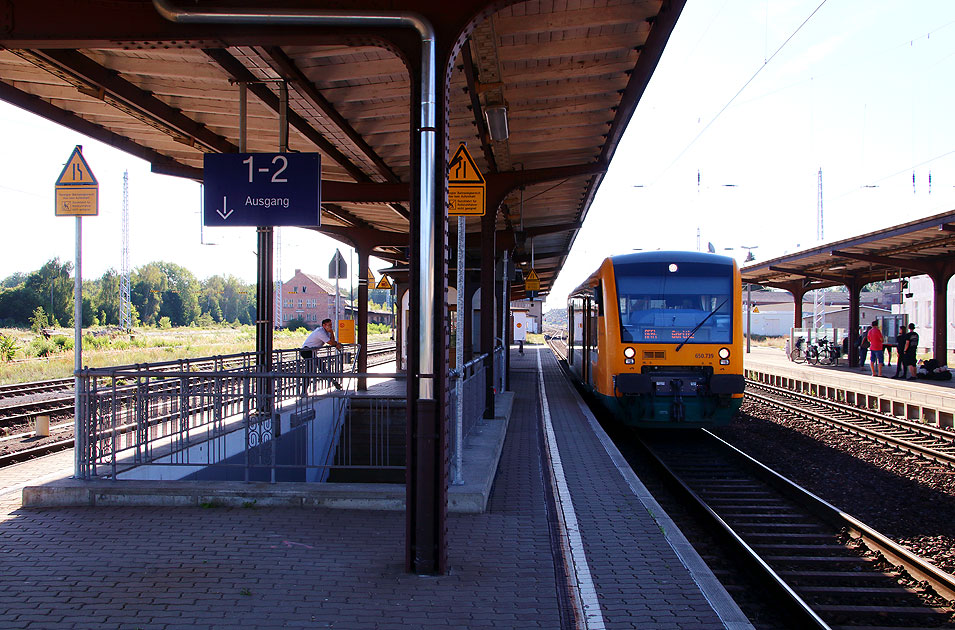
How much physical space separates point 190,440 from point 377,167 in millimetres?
5499

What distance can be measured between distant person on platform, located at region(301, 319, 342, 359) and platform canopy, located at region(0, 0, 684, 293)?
327 centimetres

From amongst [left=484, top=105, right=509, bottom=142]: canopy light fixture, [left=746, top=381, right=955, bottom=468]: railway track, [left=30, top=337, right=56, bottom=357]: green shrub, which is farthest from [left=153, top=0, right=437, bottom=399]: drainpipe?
[left=30, top=337, right=56, bottom=357]: green shrub

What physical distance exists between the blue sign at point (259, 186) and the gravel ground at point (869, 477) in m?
6.61

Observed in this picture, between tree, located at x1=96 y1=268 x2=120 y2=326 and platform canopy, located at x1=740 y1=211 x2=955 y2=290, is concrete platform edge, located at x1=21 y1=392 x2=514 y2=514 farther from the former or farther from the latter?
tree, located at x1=96 y1=268 x2=120 y2=326

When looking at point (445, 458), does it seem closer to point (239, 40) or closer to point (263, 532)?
point (263, 532)

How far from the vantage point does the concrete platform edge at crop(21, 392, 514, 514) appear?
5.90m

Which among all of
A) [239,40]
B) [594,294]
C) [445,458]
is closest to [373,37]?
[239,40]

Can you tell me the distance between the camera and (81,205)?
6.12m

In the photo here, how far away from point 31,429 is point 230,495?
7.79m

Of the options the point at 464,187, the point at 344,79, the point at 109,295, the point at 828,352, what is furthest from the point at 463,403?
the point at 109,295

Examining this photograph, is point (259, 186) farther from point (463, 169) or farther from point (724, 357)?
point (724, 357)

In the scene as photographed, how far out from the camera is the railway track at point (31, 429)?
9.20 m

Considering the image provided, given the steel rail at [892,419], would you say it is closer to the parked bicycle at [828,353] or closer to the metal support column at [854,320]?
the metal support column at [854,320]

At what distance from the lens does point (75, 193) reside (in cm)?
612
